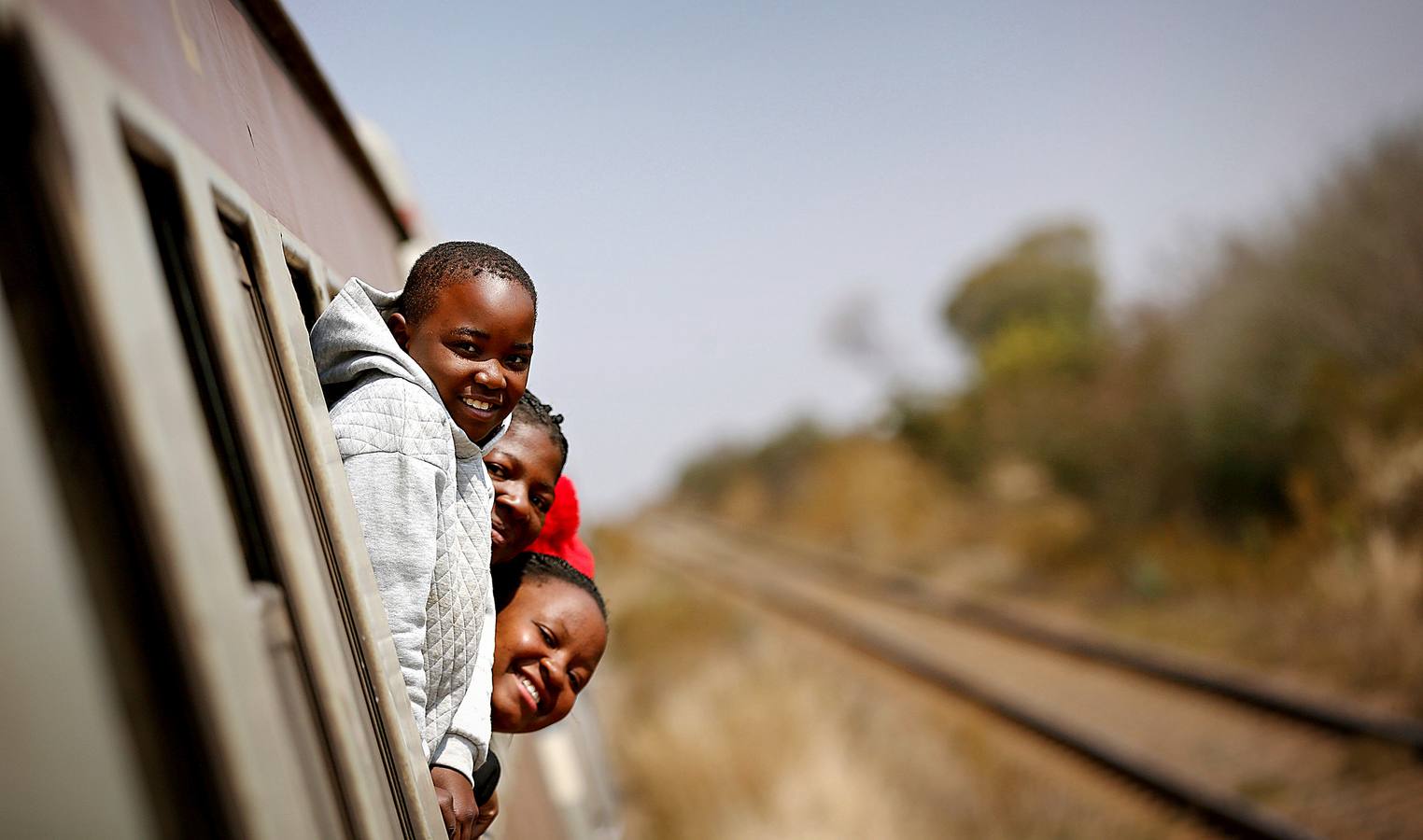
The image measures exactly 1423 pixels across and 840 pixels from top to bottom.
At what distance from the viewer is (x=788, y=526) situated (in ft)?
113

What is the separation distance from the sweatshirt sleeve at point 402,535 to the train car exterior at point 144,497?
201 mm

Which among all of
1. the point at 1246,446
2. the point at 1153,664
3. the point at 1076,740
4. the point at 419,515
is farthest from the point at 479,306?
the point at 1246,446

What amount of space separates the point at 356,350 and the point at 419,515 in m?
0.32

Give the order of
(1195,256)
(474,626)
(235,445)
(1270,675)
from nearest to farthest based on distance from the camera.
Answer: (235,445)
(474,626)
(1270,675)
(1195,256)

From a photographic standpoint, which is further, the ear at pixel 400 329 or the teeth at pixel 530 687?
the teeth at pixel 530 687

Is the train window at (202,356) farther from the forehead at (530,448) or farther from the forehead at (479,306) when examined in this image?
the forehead at (530,448)

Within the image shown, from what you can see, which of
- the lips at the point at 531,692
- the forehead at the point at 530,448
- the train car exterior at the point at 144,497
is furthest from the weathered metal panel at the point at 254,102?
the lips at the point at 531,692

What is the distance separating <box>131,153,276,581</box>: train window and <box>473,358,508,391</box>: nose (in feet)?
2.04

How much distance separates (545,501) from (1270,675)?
9243mm

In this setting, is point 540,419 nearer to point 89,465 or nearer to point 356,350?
point 356,350

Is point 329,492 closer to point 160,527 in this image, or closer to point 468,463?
point 468,463

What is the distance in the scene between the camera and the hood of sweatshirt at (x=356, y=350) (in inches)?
69.9

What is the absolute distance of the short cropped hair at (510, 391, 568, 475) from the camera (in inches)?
91.6

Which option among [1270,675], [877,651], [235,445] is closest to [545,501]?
Answer: [235,445]
